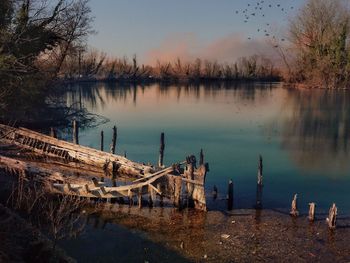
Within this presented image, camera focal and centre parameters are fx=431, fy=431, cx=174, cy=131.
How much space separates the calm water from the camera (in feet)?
75.9

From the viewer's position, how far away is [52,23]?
1496 inches

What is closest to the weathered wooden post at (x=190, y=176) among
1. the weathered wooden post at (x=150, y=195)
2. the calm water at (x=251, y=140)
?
the calm water at (x=251, y=140)

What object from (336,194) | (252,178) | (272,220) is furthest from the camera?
(252,178)

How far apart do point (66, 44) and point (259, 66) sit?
82.1m

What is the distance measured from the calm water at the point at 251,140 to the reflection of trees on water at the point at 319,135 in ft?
0.21

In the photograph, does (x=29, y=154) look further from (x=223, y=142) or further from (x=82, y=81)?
(x=82, y=81)

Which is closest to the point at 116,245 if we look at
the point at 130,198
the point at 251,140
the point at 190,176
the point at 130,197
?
the point at 130,197

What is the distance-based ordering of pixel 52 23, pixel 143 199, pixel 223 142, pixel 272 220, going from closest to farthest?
pixel 272 220 → pixel 143 199 → pixel 223 142 → pixel 52 23

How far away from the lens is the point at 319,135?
125 ft

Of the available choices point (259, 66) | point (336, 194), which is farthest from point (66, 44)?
point (259, 66)

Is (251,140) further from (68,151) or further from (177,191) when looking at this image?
(177,191)

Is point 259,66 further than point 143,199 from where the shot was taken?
Yes

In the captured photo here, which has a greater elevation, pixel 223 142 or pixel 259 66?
pixel 259 66

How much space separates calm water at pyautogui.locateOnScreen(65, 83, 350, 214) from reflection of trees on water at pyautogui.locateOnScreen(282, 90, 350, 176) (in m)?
0.06
